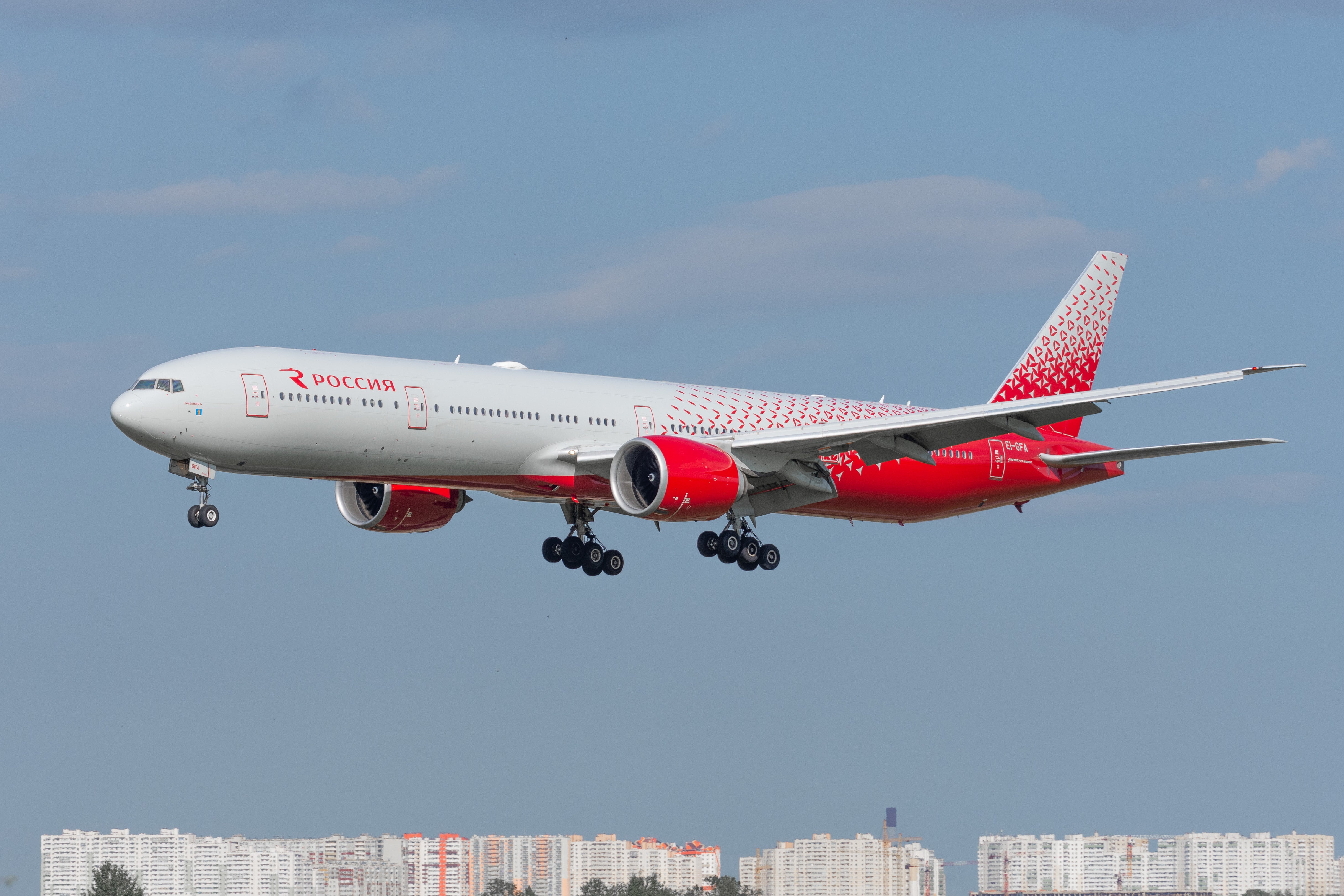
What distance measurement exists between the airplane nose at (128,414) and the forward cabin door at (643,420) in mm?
14384

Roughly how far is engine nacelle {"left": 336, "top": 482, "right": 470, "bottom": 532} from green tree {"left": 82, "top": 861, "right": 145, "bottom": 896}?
63.3m

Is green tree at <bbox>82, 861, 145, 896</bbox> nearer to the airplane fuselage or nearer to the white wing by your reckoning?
the airplane fuselage

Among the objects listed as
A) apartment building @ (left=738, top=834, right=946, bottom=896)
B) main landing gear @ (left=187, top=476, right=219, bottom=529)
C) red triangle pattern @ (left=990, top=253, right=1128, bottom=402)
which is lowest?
apartment building @ (left=738, top=834, right=946, bottom=896)

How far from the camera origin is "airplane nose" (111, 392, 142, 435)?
40.7 metres

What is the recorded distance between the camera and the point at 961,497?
56.4m

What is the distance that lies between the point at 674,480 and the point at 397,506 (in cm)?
1112

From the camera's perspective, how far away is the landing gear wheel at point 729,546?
5197cm

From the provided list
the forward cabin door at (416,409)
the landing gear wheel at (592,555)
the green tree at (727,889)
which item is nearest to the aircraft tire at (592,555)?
the landing gear wheel at (592,555)

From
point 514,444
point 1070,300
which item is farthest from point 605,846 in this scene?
point 514,444

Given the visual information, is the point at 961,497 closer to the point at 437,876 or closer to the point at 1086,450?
the point at 1086,450

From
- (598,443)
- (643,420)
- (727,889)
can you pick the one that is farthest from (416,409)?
(727,889)

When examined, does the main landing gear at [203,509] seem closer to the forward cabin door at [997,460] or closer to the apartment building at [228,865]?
the forward cabin door at [997,460]

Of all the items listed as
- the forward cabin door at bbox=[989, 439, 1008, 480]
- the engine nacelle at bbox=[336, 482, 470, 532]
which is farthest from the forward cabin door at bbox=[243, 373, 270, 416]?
the forward cabin door at bbox=[989, 439, 1008, 480]

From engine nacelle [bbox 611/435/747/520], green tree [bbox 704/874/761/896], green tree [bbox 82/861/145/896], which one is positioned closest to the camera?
engine nacelle [bbox 611/435/747/520]
